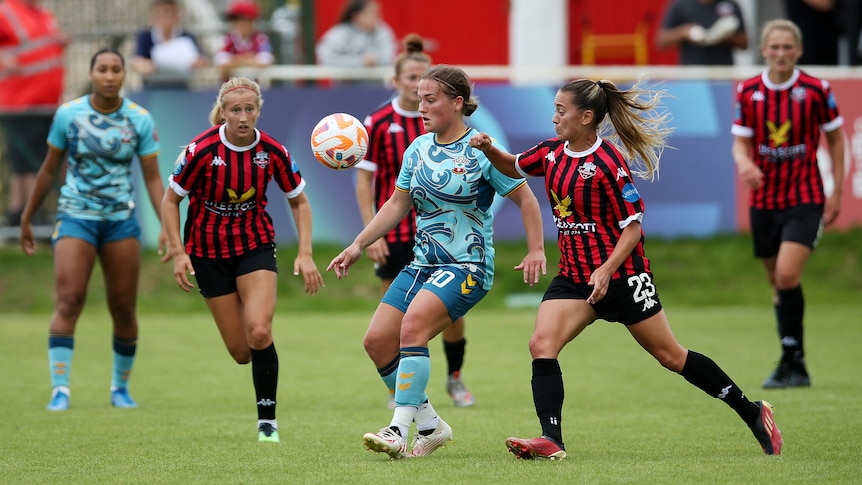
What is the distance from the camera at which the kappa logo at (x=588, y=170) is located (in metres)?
6.05

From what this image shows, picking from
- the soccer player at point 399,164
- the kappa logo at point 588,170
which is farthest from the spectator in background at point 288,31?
the kappa logo at point 588,170

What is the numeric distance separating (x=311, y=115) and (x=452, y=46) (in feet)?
17.5

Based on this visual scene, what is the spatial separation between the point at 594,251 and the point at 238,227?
7.27 ft

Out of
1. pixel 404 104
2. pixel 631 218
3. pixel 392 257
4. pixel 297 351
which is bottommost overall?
pixel 297 351

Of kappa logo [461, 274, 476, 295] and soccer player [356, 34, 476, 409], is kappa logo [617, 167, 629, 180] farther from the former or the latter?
soccer player [356, 34, 476, 409]

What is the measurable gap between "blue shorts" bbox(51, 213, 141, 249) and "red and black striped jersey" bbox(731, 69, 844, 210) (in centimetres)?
458

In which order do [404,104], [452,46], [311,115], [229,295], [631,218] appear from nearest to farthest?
[631,218]
[229,295]
[404,104]
[311,115]
[452,46]

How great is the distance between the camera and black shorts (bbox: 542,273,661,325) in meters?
6.04

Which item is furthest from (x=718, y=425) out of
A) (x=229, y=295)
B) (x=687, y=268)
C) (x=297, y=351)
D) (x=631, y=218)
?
(x=687, y=268)

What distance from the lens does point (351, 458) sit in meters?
6.15

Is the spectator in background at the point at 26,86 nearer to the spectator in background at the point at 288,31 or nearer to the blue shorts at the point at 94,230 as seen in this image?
the spectator in background at the point at 288,31

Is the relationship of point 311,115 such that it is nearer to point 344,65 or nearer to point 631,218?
point 344,65

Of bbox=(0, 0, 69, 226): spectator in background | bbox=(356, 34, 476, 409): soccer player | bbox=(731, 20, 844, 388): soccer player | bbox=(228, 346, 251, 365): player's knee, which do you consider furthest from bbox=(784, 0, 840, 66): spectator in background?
bbox=(228, 346, 251, 365): player's knee

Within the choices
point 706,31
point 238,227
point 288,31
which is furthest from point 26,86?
point 238,227
